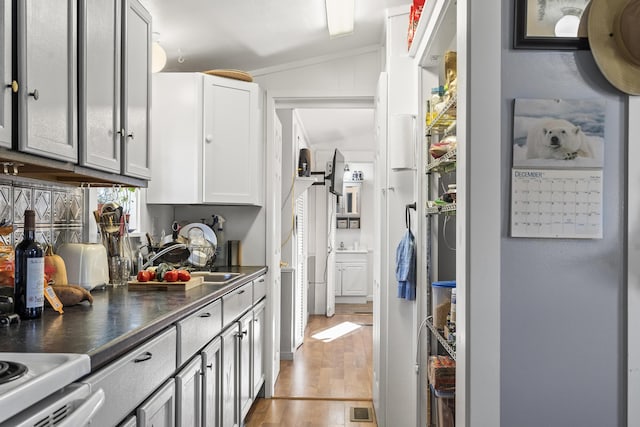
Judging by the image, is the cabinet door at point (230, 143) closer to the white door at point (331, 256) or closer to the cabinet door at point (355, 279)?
the white door at point (331, 256)

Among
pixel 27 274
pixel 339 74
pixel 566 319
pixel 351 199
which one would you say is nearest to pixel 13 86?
pixel 27 274

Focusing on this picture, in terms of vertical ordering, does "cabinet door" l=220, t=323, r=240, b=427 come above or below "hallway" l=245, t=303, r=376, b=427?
above

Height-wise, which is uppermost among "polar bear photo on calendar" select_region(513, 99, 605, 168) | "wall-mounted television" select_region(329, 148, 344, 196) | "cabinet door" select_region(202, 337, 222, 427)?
"wall-mounted television" select_region(329, 148, 344, 196)

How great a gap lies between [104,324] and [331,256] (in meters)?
6.12

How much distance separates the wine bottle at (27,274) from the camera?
5.64ft

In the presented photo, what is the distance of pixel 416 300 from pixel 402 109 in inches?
42.1

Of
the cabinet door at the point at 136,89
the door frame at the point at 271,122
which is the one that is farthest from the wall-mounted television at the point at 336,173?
the cabinet door at the point at 136,89

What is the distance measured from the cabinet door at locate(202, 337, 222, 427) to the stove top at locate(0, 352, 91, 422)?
113 cm

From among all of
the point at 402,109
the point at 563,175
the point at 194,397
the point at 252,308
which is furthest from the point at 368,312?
the point at 563,175

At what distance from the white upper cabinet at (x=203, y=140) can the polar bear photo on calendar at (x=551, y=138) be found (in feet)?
7.83

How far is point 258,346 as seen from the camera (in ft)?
12.3

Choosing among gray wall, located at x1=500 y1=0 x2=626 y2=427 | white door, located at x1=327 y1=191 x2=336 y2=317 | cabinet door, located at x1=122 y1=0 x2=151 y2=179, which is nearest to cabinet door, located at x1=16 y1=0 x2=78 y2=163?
cabinet door, located at x1=122 y1=0 x2=151 y2=179

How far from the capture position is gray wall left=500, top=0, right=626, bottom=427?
1.61 meters

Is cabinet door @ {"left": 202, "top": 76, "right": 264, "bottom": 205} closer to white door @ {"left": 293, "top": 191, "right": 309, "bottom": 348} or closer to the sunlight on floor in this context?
white door @ {"left": 293, "top": 191, "right": 309, "bottom": 348}
